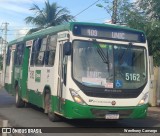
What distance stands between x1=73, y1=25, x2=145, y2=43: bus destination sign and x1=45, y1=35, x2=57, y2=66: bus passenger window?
5.03 feet

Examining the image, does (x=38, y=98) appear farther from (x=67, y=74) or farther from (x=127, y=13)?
(x=127, y=13)

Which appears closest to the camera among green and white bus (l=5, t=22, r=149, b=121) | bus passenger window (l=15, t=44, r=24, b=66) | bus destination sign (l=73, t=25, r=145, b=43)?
green and white bus (l=5, t=22, r=149, b=121)

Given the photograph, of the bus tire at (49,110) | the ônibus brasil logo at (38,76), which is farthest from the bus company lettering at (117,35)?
the ônibus brasil logo at (38,76)

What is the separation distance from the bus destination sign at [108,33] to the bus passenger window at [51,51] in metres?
1.53

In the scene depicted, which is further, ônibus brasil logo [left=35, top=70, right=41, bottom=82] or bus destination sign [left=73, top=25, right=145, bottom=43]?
ônibus brasil logo [left=35, top=70, right=41, bottom=82]

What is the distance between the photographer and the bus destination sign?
11.4 m

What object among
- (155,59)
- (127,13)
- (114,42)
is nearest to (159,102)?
(155,59)

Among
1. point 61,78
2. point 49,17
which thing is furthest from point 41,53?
point 49,17

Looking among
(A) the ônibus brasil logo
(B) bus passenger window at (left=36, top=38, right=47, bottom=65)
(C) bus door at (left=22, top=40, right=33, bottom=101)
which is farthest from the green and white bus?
(C) bus door at (left=22, top=40, right=33, bottom=101)

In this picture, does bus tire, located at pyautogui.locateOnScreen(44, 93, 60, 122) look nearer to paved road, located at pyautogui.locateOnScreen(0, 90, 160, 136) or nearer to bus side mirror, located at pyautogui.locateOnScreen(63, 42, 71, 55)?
paved road, located at pyautogui.locateOnScreen(0, 90, 160, 136)

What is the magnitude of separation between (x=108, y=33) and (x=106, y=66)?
106 cm

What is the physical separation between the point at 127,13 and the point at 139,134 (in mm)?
11177

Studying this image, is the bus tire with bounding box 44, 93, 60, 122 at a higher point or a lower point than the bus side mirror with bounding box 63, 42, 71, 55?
lower

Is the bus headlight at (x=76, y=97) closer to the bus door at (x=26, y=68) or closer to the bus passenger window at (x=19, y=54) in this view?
the bus door at (x=26, y=68)
